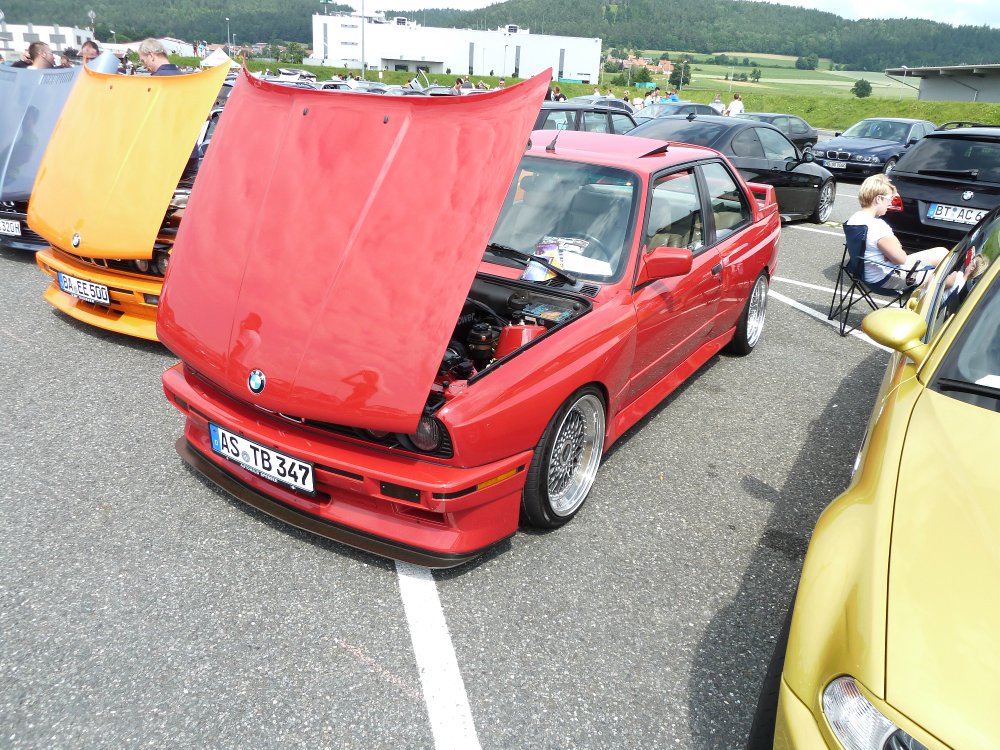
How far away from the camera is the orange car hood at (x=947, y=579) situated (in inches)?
55.9

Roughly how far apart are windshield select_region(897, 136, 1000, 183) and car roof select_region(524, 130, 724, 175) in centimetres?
431

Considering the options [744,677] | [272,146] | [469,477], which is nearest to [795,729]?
[744,677]

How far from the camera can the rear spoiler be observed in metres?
5.29

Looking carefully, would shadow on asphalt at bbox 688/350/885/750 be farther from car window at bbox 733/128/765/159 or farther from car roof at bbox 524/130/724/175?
car window at bbox 733/128/765/159

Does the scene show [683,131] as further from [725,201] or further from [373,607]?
[373,607]

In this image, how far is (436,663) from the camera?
94.3 inches

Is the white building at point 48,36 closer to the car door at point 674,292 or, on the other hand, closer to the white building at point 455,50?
the white building at point 455,50

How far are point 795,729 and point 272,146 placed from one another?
264cm

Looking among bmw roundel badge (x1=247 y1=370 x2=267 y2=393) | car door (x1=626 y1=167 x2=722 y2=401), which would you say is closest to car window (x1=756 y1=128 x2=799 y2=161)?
car door (x1=626 y1=167 x2=722 y2=401)

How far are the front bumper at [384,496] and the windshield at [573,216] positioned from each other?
46.5 inches

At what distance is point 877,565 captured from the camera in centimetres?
171

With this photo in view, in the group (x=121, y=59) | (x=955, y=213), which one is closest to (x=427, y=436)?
(x=955, y=213)

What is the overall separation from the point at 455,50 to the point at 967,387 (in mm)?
110975

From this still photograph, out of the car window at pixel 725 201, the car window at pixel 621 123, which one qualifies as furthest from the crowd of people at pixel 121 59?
the car window at pixel 621 123
